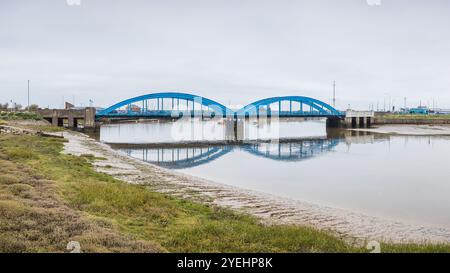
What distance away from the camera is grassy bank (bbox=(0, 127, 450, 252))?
636 cm

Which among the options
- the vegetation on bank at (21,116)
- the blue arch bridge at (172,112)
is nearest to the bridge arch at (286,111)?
the blue arch bridge at (172,112)

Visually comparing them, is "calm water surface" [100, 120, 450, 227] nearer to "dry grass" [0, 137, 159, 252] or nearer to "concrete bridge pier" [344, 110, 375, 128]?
"dry grass" [0, 137, 159, 252]

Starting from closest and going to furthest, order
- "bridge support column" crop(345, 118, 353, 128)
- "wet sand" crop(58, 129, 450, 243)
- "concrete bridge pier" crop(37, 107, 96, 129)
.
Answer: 1. "wet sand" crop(58, 129, 450, 243)
2. "concrete bridge pier" crop(37, 107, 96, 129)
3. "bridge support column" crop(345, 118, 353, 128)

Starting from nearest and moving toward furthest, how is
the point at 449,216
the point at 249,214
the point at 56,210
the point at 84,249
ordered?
the point at 84,249 → the point at 56,210 → the point at 249,214 → the point at 449,216

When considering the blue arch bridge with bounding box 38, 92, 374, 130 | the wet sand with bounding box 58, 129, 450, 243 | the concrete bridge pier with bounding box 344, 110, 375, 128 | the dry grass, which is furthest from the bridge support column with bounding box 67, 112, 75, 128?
the concrete bridge pier with bounding box 344, 110, 375, 128

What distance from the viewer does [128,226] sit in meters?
8.02

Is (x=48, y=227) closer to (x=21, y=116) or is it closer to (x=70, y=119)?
(x=70, y=119)

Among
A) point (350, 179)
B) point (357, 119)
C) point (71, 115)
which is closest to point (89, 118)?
point (71, 115)

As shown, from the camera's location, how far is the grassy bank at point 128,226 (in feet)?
20.9

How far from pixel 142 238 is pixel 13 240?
2232 millimetres

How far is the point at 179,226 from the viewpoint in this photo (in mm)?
8289

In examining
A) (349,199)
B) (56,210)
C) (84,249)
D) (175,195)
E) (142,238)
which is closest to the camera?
(84,249)
